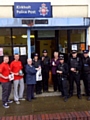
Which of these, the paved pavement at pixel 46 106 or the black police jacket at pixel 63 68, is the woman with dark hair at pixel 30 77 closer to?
the paved pavement at pixel 46 106

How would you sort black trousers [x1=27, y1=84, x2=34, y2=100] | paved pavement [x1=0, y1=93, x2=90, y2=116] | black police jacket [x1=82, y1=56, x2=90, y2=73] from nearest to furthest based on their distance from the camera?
paved pavement [x1=0, y1=93, x2=90, y2=116]
black trousers [x1=27, y1=84, x2=34, y2=100]
black police jacket [x1=82, y1=56, x2=90, y2=73]

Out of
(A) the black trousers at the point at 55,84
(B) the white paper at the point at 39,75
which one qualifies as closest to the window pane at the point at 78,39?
(A) the black trousers at the point at 55,84

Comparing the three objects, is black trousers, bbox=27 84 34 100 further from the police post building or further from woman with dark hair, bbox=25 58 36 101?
the police post building

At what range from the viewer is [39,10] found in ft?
25.8

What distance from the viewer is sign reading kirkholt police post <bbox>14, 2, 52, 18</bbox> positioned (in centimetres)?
778

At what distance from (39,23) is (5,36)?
1.46 metres

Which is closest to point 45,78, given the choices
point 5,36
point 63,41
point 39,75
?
point 39,75

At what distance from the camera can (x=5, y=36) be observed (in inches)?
318

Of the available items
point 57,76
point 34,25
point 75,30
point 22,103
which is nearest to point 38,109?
point 22,103

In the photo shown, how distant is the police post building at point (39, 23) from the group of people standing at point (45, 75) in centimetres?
92

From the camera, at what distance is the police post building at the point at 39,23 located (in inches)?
304

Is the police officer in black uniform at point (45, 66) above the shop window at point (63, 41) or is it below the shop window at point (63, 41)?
below

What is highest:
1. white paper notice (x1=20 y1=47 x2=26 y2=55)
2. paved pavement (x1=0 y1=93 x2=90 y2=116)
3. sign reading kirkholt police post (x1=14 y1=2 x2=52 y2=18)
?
sign reading kirkholt police post (x1=14 y1=2 x2=52 y2=18)

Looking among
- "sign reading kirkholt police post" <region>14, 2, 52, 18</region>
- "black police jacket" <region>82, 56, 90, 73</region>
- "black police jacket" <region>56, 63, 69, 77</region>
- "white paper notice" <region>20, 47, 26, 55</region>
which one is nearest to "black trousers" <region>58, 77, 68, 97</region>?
"black police jacket" <region>56, 63, 69, 77</region>
